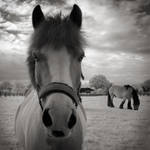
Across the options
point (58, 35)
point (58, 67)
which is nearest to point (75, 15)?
point (58, 35)

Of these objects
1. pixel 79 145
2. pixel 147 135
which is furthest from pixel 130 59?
pixel 79 145

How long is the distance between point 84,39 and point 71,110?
29 centimetres

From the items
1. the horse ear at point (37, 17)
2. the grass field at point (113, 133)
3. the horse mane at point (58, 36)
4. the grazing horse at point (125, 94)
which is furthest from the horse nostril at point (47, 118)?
the grazing horse at point (125, 94)

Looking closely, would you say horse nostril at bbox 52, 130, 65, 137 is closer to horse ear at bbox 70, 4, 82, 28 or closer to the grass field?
horse ear at bbox 70, 4, 82, 28

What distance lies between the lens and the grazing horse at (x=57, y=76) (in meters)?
0.51

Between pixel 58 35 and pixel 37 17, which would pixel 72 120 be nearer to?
pixel 58 35

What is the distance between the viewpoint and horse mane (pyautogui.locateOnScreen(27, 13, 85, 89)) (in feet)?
2.02

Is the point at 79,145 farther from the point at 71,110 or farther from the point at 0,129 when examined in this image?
the point at 0,129

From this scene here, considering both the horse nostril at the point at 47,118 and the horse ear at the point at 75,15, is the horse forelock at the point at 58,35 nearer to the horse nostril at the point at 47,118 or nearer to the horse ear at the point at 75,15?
the horse ear at the point at 75,15

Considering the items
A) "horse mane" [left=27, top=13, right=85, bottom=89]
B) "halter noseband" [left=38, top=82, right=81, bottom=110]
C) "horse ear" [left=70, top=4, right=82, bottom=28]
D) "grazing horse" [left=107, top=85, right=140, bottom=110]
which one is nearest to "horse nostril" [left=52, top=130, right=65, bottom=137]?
"halter noseband" [left=38, top=82, right=81, bottom=110]

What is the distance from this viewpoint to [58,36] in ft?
2.03

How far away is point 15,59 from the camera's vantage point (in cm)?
129

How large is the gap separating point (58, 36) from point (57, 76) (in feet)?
0.44

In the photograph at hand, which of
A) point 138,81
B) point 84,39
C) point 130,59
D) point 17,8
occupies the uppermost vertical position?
point 84,39
